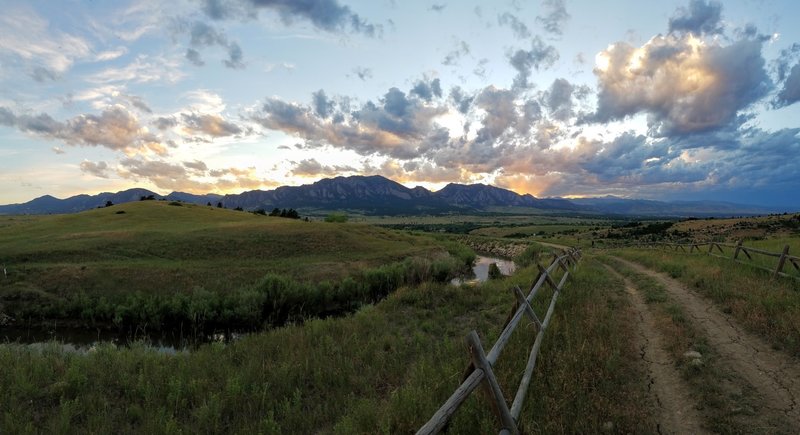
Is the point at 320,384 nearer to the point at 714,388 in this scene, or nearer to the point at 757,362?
the point at 714,388

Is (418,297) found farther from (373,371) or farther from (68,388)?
(68,388)

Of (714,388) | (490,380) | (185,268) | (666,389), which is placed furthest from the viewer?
(185,268)

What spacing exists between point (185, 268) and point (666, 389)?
3419cm

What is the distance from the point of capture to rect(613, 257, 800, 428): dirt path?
659cm

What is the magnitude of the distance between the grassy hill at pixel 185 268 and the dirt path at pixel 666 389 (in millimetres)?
21410

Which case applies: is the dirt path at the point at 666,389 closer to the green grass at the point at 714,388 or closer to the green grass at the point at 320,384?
the green grass at the point at 714,388

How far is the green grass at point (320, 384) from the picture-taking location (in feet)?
21.2

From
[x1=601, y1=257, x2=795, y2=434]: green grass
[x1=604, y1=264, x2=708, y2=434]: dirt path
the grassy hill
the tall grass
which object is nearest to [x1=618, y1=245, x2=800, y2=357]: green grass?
[x1=601, y1=257, x2=795, y2=434]: green grass

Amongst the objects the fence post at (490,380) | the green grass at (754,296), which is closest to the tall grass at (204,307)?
the fence post at (490,380)

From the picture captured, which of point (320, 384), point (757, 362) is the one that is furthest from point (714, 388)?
point (320, 384)

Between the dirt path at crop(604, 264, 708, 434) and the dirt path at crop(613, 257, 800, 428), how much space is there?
1.10 metres

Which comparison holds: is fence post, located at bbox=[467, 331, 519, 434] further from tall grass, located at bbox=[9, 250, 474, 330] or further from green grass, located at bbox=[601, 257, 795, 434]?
tall grass, located at bbox=[9, 250, 474, 330]

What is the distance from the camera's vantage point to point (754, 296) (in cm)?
1238

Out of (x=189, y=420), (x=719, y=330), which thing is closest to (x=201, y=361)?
(x=189, y=420)
